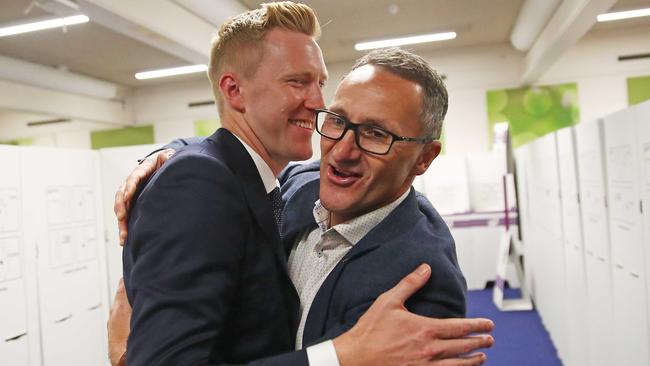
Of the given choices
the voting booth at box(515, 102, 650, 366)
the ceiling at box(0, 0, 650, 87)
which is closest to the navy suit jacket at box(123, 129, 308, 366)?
the voting booth at box(515, 102, 650, 366)

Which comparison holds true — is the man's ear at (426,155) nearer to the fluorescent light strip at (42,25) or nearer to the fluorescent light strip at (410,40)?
the fluorescent light strip at (42,25)

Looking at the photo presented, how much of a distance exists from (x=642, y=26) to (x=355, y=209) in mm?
9433

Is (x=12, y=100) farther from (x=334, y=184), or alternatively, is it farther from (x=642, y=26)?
(x=642, y=26)

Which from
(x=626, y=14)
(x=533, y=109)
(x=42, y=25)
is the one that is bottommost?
(x=533, y=109)

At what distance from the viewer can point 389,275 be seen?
45.0 inches

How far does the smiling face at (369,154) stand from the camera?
1.24 m

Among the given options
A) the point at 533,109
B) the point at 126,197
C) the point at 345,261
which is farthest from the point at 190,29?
the point at 533,109

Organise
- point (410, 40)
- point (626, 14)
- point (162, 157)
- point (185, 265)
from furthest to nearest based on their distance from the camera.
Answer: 1. point (410, 40)
2. point (626, 14)
3. point (162, 157)
4. point (185, 265)

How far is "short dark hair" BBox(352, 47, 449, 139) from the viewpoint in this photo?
4.13 feet

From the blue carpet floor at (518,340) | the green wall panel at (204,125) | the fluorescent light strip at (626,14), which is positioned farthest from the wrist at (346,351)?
the green wall panel at (204,125)

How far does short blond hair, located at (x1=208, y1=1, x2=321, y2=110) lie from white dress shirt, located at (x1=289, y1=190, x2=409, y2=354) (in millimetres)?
516

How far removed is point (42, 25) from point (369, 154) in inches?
240

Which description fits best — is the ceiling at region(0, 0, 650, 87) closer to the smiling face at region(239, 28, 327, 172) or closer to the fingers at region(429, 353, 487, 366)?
the smiling face at region(239, 28, 327, 172)

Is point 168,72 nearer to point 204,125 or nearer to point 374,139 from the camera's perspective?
point 204,125
